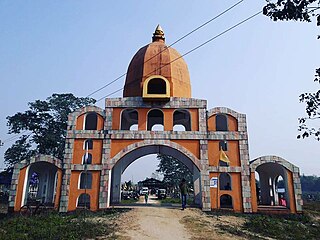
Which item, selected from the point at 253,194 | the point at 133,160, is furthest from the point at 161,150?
the point at 253,194

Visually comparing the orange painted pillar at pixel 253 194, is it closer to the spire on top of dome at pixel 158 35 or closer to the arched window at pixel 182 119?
the arched window at pixel 182 119

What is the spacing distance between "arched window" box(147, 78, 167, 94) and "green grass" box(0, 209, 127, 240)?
30.1ft

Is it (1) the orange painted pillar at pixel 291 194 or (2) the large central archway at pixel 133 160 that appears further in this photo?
(2) the large central archway at pixel 133 160

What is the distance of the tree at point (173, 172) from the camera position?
40.6 m

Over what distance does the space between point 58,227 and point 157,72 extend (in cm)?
1243

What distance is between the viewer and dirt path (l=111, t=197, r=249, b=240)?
37.8 ft

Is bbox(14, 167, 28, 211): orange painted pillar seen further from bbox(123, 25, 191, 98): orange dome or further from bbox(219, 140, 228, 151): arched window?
bbox(219, 140, 228, 151): arched window

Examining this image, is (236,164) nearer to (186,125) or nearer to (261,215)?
(261,215)

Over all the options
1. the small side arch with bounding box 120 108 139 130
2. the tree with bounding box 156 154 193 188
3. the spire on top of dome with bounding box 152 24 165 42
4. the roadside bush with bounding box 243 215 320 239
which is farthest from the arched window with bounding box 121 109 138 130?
the tree with bounding box 156 154 193 188

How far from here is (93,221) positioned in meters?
14.0

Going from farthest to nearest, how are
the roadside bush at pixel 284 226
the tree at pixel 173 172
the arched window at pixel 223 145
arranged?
the tree at pixel 173 172, the arched window at pixel 223 145, the roadside bush at pixel 284 226

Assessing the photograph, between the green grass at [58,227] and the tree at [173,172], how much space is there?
25.4 metres

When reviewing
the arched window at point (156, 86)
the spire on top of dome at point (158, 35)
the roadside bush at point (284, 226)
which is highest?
the spire on top of dome at point (158, 35)

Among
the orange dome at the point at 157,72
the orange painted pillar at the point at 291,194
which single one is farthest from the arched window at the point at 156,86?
the orange painted pillar at the point at 291,194
